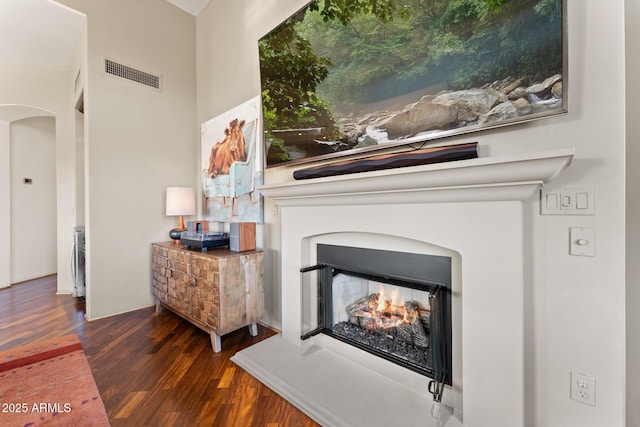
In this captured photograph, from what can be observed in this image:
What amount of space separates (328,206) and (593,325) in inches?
53.2

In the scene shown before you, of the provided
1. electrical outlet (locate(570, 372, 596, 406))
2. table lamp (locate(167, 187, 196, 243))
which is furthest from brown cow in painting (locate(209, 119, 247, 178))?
electrical outlet (locate(570, 372, 596, 406))

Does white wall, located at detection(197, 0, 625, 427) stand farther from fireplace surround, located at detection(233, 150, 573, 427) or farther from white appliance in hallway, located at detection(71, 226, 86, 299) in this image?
white appliance in hallway, located at detection(71, 226, 86, 299)

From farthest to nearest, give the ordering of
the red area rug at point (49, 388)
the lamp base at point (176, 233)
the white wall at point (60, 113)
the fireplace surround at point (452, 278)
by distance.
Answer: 1. the white wall at point (60, 113)
2. the lamp base at point (176, 233)
3. the red area rug at point (49, 388)
4. the fireplace surround at point (452, 278)

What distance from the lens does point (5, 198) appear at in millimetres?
3834

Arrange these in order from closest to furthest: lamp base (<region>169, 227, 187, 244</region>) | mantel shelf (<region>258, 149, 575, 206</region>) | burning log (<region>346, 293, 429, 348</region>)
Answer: mantel shelf (<region>258, 149, 575, 206</region>), burning log (<region>346, 293, 429, 348</region>), lamp base (<region>169, 227, 187, 244</region>)

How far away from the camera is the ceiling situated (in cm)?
256

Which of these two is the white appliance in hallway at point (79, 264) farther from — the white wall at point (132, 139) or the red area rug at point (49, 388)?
the red area rug at point (49, 388)

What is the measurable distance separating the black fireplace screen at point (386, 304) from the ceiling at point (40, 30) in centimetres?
332

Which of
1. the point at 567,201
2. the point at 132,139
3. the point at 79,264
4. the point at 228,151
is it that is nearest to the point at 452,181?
the point at 567,201

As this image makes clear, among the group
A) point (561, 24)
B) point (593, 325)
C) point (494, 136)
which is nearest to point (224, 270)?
point (494, 136)

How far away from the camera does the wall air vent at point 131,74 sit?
2680 mm

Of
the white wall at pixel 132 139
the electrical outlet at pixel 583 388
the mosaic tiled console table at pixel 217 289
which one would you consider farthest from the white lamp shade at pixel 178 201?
the electrical outlet at pixel 583 388

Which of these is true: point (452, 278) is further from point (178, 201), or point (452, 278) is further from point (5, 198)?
point (5, 198)

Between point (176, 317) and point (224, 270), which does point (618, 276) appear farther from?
point (176, 317)
